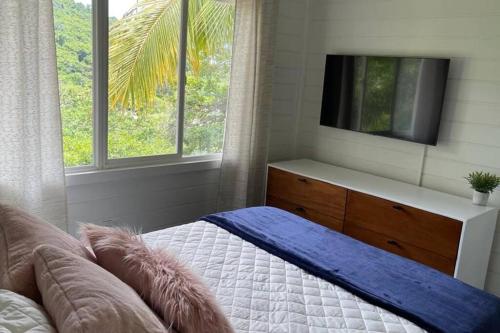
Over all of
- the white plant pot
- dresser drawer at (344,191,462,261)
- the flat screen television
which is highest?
the flat screen television

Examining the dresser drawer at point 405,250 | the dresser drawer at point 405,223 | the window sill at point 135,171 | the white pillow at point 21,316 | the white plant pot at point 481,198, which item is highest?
the white pillow at point 21,316

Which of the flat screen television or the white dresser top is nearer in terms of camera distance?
the white dresser top

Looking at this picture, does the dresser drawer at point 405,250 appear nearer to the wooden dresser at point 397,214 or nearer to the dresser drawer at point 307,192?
the wooden dresser at point 397,214

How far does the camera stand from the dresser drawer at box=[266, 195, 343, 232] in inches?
120

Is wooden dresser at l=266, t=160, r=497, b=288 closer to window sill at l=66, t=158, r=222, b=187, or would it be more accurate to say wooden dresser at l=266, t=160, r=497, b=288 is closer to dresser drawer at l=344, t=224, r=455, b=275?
dresser drawer at l=344, t=224, r=455, b=275

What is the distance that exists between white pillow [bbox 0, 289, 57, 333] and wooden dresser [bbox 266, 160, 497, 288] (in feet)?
7.11

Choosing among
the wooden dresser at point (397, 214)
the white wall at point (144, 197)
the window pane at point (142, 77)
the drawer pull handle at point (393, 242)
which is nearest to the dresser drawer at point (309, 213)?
the wooden dresser at point (397, 214)

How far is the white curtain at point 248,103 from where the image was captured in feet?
10.6

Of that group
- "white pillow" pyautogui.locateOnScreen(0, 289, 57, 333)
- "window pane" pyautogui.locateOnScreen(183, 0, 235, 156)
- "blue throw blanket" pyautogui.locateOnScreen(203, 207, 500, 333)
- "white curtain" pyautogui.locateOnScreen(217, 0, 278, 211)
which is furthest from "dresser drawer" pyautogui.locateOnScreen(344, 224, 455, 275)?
"white pillow" pyautogui.locateOnScreen(0, 289, 57, 333)

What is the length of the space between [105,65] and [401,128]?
210cm

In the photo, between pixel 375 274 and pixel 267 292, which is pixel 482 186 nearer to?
pixel 375 274

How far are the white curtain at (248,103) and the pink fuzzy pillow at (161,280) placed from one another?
1.91 metres

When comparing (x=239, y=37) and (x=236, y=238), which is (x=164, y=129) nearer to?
(x=239, y=37)

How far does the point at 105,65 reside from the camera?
106 inches
